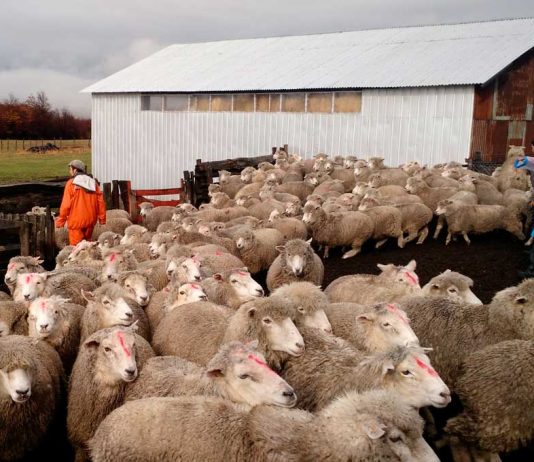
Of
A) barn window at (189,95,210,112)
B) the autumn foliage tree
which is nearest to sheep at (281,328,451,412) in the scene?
barn window at (189,95,210,112)

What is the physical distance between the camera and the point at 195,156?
29.7m

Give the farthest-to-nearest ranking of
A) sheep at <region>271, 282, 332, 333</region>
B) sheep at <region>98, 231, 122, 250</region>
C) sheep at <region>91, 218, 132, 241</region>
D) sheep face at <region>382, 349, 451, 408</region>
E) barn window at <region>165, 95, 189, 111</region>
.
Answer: barn window at <region>165, 95, 189, 111</region> → sheep at <region>91, 218, 132, 241</region> → sheep at <region>98, 231, 122, 250</region> → sheep at <region>271, 282, 332, 333</region> → sheep face at <region>382, 349, 451, 408</region>

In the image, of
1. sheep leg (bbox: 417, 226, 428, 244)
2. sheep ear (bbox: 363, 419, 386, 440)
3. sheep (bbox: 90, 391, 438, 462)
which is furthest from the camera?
sheep leg (bbox: 417, 226, 428, 244)

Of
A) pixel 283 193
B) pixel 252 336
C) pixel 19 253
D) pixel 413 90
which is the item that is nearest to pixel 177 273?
pixel 252 336

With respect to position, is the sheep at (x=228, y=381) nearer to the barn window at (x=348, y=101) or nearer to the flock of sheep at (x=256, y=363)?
the flock of sheep at (x=256, y=363)

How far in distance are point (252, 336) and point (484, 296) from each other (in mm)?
6093

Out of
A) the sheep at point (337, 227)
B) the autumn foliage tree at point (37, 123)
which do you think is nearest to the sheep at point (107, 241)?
the sheep at point (337, 227)

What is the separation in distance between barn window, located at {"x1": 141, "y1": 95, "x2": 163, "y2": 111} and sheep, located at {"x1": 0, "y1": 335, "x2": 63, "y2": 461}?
87.8ft

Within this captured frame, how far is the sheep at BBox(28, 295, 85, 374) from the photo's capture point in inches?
246

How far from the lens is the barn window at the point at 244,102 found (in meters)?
27.5

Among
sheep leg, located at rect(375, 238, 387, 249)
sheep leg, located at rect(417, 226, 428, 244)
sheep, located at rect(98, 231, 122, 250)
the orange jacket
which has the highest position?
the orange jacket

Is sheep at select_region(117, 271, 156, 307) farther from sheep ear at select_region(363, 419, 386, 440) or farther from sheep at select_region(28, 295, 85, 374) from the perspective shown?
sheep ear at select_region(363, 419, 386, 440)

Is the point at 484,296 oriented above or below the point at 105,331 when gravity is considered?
below

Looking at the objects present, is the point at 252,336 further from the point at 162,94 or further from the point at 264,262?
the point at 162,94
